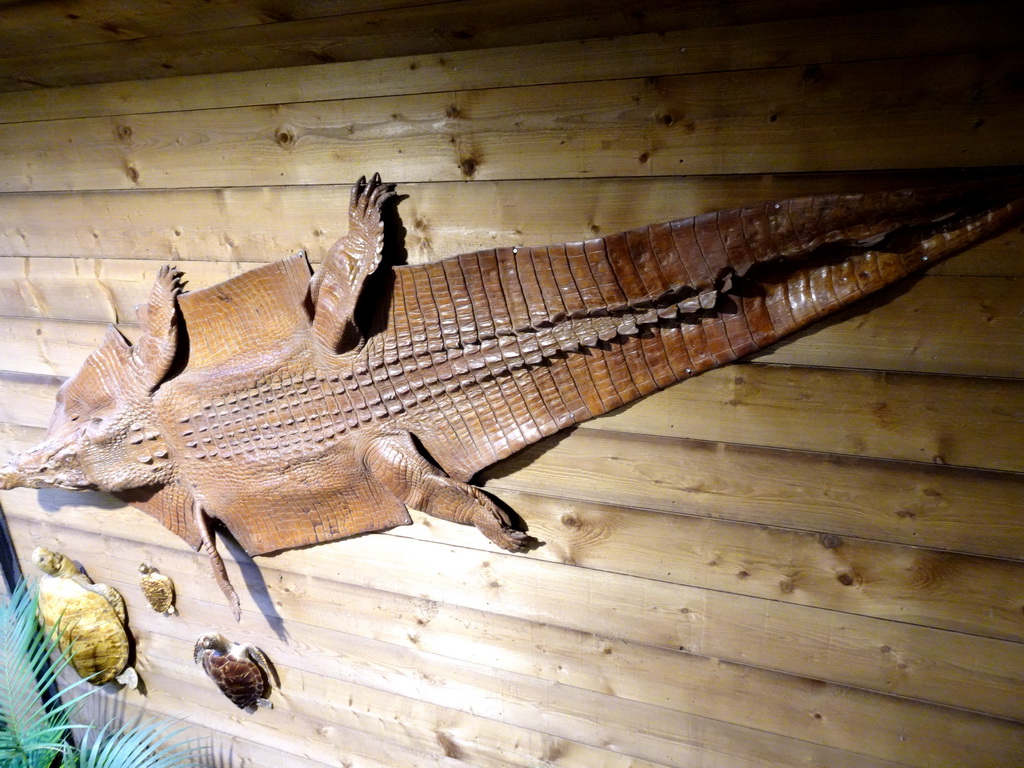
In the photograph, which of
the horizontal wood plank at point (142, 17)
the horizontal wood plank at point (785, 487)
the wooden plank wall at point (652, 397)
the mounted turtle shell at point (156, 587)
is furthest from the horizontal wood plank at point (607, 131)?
the mounted turtle shell at point (156, 587)

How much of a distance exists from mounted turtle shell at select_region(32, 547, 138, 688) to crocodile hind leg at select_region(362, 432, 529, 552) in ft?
4.37

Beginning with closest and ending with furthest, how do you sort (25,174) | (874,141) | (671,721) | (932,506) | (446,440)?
(874,141), (932,506), (446,440), (671,721), (25,174)

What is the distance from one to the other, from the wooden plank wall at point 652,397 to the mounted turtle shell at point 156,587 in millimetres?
318

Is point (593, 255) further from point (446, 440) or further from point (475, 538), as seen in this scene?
point (475, 538)

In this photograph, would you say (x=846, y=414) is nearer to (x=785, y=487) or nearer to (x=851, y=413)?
(x=851, y=413)

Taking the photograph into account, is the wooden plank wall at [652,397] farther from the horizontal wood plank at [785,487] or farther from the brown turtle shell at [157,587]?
the brown turtle shell at [157,587]

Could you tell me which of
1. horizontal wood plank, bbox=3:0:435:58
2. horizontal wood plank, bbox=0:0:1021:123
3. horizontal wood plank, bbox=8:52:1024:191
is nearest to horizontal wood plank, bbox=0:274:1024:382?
horizontal wood plank, bbox=8:52:1024:191

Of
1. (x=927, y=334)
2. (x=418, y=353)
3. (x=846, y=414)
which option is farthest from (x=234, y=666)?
(x=927, y=334)

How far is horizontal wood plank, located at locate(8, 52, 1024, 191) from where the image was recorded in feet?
3.28

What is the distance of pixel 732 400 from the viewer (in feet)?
4.07

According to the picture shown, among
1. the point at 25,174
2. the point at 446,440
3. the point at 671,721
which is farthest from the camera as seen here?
the point at 25,174

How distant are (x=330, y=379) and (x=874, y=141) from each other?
3.78ft

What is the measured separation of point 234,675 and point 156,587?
14.7 inches

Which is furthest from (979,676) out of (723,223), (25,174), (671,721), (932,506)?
(25,174)
